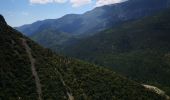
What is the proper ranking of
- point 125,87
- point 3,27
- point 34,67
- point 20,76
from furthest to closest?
point 3,27, point 125,87, point 34,67, point 20,76

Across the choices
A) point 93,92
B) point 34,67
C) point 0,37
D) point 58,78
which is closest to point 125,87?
point 93,92

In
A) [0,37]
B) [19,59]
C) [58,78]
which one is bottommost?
[58,78]

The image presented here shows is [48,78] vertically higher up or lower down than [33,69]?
lower down

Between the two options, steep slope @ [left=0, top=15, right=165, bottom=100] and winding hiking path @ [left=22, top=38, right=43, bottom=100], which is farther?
winding hiking path @ [left=22, top=38, right=43, bottom=100]

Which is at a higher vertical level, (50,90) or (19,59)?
(19,59)

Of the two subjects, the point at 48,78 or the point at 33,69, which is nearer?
the point at 48,78

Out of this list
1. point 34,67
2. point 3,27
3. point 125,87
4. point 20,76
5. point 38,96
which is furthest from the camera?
point 3,27

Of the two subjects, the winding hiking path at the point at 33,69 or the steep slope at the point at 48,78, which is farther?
the winding hiking path at the point at 33,69

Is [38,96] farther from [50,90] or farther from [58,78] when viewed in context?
[58,78]
